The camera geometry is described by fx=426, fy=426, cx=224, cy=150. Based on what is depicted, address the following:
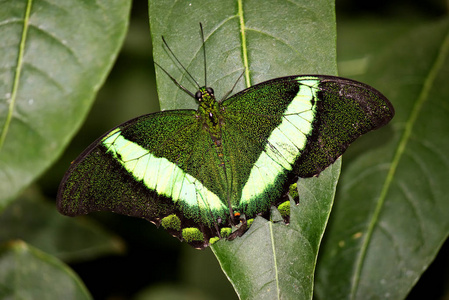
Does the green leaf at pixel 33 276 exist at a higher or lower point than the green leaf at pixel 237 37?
lower

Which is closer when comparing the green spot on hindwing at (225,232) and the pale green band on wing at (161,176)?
the green spot on hindwing at (225,232)

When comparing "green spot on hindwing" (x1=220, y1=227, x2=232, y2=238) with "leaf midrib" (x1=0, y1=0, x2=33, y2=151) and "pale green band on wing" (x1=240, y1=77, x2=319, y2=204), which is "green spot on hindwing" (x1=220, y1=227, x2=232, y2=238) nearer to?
"pale green band on wing" (x1=240, y1=77, x2=319, y2=204)

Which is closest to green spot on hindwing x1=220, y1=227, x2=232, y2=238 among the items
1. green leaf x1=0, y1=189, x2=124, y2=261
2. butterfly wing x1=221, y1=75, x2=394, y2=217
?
butterfly wing x1=221, y1=75, x2=394, y2=217

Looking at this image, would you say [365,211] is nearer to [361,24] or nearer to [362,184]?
[362,184]

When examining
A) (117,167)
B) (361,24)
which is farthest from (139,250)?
(361,24)

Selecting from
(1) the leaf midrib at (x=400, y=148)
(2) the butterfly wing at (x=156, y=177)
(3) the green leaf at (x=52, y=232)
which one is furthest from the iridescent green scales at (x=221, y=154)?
(3) the green leaf at (x=52, y=232)

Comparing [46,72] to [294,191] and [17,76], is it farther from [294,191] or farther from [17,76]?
[294,191]

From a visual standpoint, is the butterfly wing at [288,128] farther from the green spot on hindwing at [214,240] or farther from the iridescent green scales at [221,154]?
the green spot on hindwing at [214,240]
